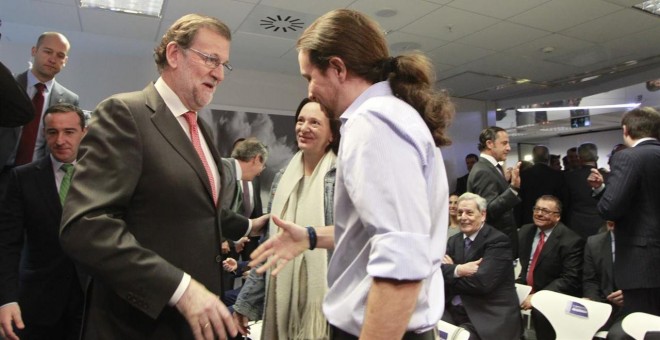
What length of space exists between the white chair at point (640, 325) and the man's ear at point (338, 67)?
7.82 ft

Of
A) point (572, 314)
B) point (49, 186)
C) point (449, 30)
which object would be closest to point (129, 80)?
point (449, 30)

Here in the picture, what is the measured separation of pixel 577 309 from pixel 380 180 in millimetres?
2806

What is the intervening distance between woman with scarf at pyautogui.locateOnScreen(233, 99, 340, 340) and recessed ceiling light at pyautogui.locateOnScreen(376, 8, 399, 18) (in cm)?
256

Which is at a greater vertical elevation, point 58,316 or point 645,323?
point 58,316

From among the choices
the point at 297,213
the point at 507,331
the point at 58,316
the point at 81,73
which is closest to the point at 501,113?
the point at 507,331

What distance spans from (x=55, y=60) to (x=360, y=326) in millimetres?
2583

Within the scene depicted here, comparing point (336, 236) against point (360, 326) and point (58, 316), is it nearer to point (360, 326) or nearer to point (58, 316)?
point (360, 326)

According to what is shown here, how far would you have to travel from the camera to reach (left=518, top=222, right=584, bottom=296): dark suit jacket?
147 inches

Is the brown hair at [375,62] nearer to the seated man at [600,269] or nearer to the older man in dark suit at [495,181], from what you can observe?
the older man in dark suit at [495,181]

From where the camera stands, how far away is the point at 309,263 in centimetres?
175

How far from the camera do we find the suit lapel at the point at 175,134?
1134 millimetres

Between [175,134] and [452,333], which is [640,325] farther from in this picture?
[175,134]

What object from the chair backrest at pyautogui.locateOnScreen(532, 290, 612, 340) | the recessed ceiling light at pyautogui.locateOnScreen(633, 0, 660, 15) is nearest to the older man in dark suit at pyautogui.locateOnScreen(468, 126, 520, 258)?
the chair backrest at pyautogui.locateOnScreen(532, 290, 612, 340)

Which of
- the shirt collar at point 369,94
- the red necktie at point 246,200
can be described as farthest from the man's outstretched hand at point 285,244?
the red necktie at point 246,200
